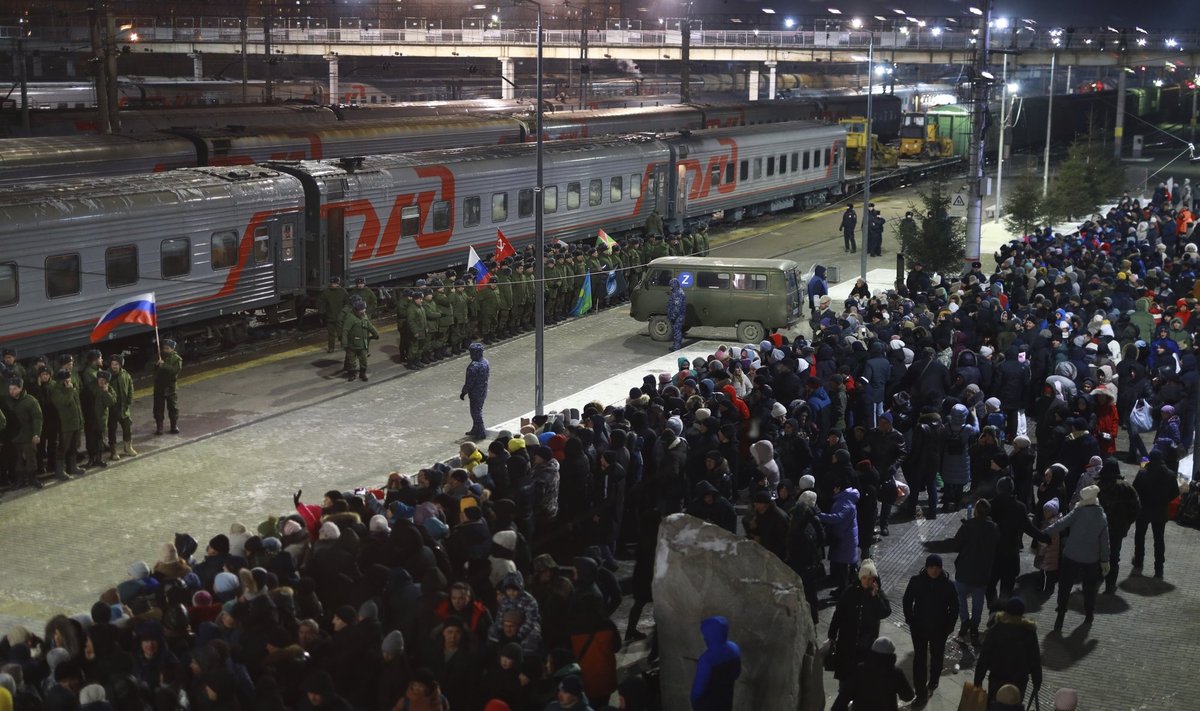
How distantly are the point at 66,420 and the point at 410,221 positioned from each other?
A: 12.3 metres

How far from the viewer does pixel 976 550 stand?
12648 millimetres

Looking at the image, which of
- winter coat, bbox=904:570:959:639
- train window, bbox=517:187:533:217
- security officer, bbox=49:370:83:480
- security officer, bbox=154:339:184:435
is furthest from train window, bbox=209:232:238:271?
winter coat, bbox=904:570:959:639

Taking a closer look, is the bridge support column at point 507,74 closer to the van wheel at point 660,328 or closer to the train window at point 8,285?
the van wheel at point 660,328

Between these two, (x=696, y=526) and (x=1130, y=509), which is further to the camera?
(x=1130, y=509)

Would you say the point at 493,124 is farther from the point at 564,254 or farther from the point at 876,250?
the point at 564,254

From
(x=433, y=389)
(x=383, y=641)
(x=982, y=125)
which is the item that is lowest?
(x=433, y=389)

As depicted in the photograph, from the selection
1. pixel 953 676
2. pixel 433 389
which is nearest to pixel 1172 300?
pixel 433 389

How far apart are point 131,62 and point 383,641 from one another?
9643 cm

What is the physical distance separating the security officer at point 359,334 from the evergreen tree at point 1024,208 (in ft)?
76.4

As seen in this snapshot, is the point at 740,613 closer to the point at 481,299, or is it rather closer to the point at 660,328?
the point at 481,299

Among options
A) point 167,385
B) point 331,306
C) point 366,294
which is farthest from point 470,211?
point 167,385

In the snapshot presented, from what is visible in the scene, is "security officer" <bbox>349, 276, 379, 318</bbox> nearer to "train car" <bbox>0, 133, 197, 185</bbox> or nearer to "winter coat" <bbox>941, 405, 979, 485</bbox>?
"train car" <bbox>0, 133, 197, 185</bbox>

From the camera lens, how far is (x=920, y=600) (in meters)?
11.6

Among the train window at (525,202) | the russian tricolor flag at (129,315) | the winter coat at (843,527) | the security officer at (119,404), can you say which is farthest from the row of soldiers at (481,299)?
the winter coat at (843,527)
